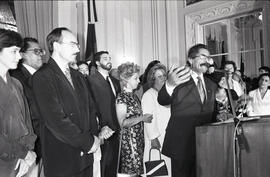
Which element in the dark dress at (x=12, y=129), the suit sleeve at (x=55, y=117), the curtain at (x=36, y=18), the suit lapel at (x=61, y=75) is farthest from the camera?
the curtain at (x=36, y=18)

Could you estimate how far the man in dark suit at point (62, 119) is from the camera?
1.96 meters

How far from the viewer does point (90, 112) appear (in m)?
2.30

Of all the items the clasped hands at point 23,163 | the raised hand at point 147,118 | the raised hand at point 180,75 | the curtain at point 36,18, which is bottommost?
the clasped hands at point 23,163

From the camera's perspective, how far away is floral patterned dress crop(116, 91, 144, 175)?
3090 millimetres

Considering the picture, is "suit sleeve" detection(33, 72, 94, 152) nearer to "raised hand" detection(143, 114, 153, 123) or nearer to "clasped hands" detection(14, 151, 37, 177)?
"clasped hands" detection(14, 151, 37, 177)

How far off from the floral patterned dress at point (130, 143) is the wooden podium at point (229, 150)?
4.41 feet

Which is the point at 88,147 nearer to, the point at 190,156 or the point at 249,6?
the point at 190,156

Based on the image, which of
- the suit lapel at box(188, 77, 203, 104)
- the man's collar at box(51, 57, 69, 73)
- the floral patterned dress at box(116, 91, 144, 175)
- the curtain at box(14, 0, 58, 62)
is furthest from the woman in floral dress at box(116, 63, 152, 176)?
the curtain at box(14, 0, 58, 62)

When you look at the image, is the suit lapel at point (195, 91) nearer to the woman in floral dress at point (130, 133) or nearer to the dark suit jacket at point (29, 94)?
the woman in floral dress at point (130, 133)

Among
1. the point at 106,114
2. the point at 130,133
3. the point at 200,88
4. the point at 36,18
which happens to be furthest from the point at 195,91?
the point at 36,18

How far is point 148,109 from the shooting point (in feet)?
11.2

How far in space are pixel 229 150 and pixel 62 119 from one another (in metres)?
0.97

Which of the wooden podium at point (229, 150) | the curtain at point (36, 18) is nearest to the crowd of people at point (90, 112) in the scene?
the wooden podium at point (229, 150)

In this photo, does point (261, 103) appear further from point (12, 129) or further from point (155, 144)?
point (12, 129)
